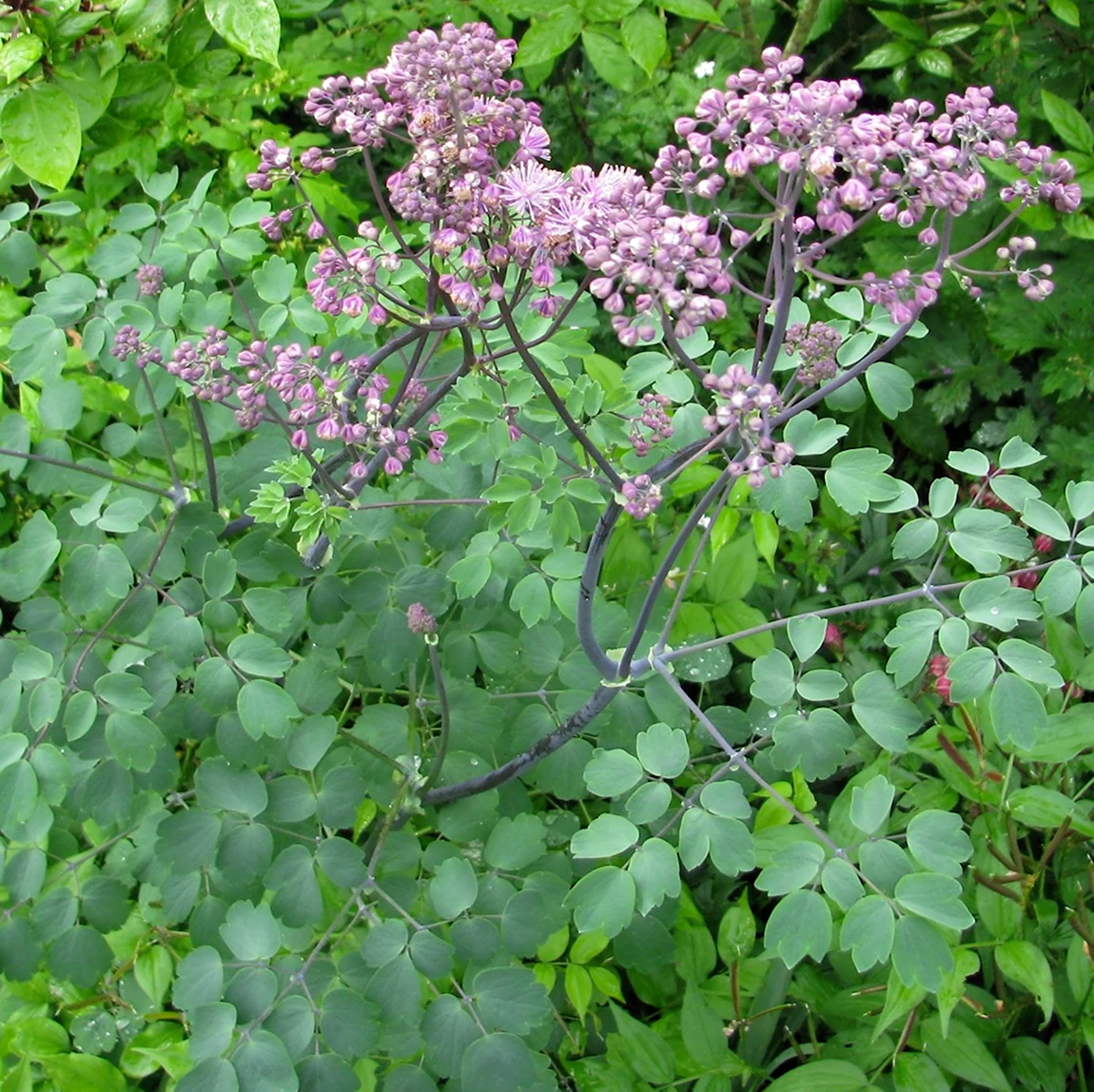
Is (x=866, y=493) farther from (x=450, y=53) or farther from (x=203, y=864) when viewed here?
(x=203, y=864)

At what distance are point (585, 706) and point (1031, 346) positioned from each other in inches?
63.5

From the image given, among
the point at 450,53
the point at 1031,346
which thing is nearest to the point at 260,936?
the point at 450,53

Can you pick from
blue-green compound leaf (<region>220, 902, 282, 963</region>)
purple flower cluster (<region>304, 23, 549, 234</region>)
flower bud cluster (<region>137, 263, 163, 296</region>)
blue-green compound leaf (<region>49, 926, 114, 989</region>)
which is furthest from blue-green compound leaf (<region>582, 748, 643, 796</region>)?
flower bud cluster (<region>137, 263, 163, 296</region>)

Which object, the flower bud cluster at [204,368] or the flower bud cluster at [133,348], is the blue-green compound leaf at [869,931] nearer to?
the flower bud cluster at [204,368]

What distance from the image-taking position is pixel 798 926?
1041mm

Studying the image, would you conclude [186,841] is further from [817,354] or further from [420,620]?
[817,354]

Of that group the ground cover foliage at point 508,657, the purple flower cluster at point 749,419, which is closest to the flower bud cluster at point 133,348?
the ground cover foliage at point 508,657

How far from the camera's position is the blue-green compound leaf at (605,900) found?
3.55 feet

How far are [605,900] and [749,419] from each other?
1.80ft

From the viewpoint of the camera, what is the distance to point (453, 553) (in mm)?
1614

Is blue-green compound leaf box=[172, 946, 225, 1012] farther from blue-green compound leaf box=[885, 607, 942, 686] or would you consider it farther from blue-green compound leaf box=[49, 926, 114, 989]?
blue-green compound leaf box=[885, 607, 942, 686]

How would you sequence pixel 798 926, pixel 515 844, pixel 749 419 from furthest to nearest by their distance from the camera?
pixel 515 844, pixel 798 926, pixel 749 419

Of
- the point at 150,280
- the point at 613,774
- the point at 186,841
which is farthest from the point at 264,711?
the point at 150,280

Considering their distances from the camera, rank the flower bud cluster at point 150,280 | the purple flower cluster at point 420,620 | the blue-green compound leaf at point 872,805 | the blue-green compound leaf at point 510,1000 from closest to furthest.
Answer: the blue-green compound leaf at point 872,805 < the blue-green compound leaf at point 510,1000 < the purple flower cluster at point 420,620 < the flower bud cluster at point 150,280
